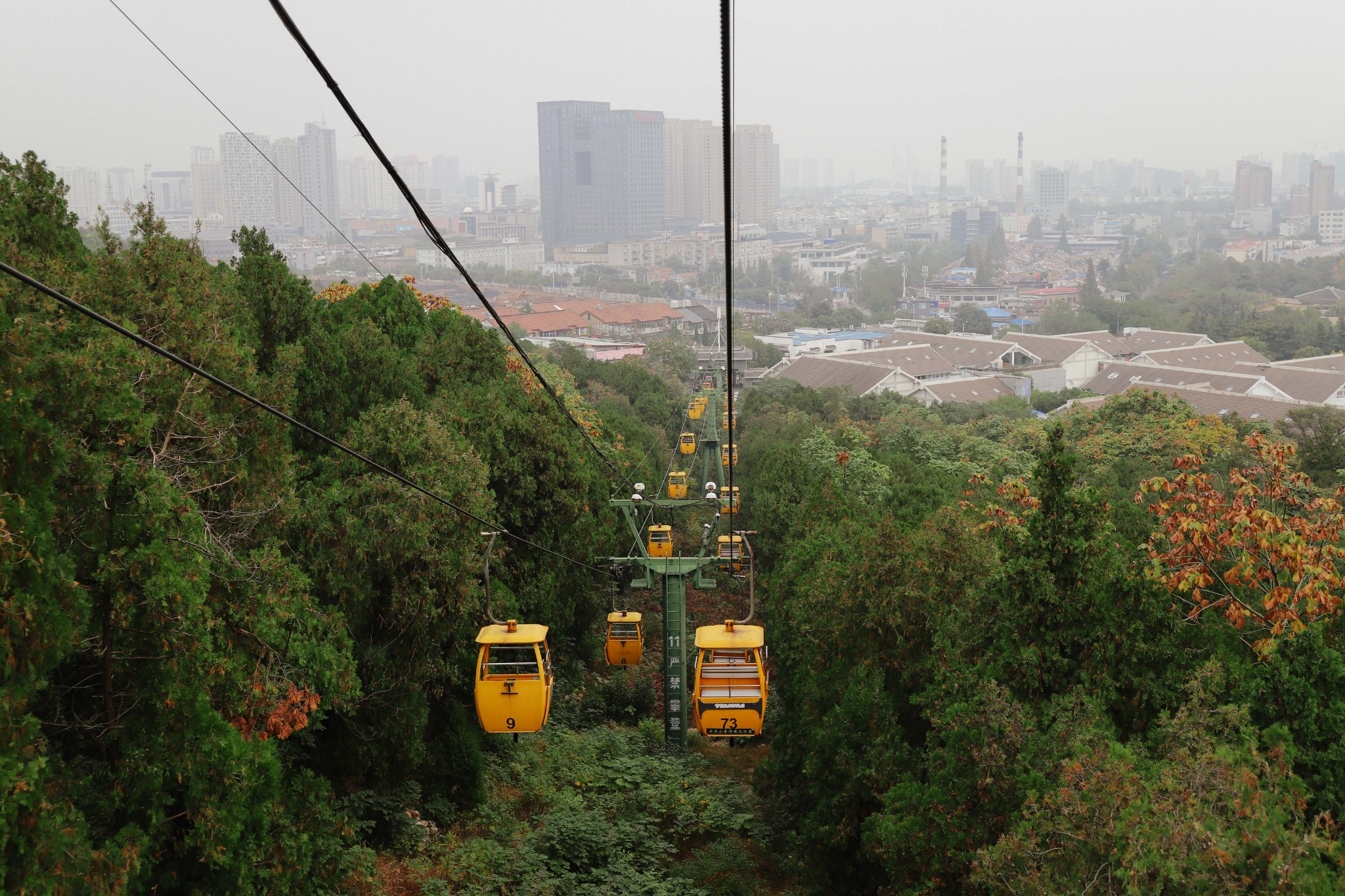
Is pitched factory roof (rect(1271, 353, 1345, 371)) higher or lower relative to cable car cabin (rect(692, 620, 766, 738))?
lower

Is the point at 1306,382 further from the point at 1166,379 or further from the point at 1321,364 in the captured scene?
the point at 1321,364

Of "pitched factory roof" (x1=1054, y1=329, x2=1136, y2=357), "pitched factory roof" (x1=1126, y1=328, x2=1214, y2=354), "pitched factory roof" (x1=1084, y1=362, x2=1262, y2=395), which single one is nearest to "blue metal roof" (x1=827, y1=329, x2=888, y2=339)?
"pitched factory roof" (x1=1054, y1=329, x2=1136, y2=357)

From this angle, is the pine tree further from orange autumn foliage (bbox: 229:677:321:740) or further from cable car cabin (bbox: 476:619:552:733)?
orange autumn foliage (bbox: 229:677:321:740)

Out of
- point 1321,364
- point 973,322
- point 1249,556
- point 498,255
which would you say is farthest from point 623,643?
point 498,255

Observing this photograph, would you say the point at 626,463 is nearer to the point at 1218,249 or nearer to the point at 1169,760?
the point at 1169,760

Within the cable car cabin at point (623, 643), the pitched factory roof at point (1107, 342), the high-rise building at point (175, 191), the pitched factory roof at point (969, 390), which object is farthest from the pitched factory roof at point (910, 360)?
the cable car cabin at point (623, 643)

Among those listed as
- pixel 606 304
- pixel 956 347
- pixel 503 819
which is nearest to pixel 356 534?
pixel 503 819
